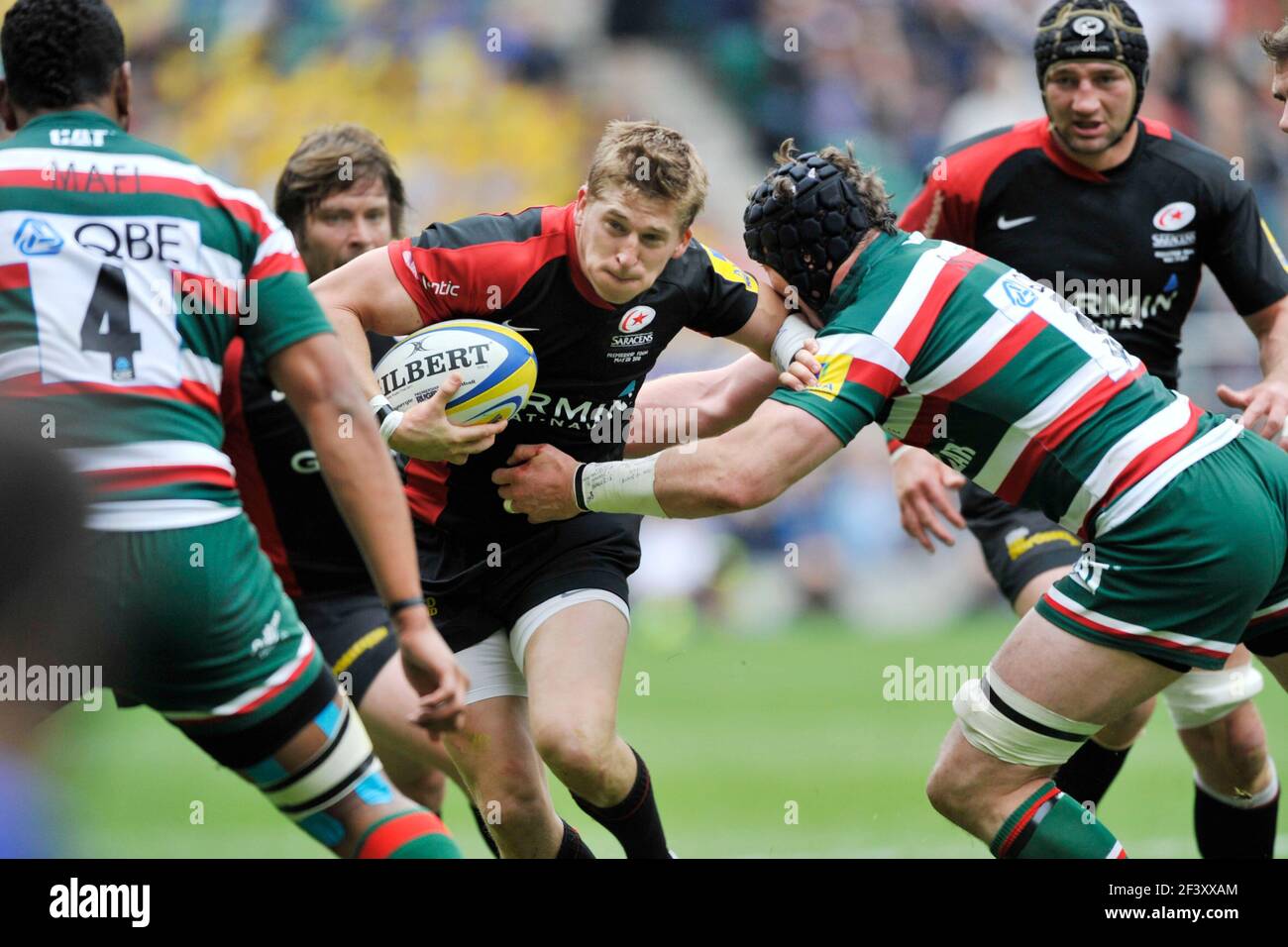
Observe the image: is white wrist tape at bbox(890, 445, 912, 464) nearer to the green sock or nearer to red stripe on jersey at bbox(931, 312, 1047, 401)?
red stripe on jersey at bbox(931, 312, 1047, 401)

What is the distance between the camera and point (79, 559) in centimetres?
312

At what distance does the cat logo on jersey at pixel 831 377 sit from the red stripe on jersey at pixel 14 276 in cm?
201

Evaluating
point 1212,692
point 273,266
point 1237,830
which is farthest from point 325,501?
point 1237,830

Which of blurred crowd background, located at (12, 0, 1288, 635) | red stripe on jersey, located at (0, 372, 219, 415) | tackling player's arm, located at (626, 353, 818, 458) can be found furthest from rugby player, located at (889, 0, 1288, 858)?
blurred crowd background, located at (12, 0, 1288, 635)

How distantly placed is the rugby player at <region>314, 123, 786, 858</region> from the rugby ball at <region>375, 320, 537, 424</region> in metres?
0.11

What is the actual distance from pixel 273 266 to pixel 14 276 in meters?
0.55

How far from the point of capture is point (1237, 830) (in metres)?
5.62

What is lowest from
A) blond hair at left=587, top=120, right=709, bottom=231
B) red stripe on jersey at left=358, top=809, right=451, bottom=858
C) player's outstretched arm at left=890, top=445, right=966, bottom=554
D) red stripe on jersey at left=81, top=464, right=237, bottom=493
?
red stripe on jersey at left=358, top=809, right=451, bottom=858

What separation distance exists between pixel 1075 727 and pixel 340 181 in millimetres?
3318

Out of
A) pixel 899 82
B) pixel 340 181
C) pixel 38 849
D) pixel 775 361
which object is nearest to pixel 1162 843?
pixel 775 361

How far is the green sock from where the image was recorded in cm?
423

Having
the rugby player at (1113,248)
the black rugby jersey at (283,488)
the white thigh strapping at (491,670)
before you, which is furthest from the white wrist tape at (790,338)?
the black rugby jersey at (283,488)

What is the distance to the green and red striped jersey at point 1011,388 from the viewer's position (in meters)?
4.26

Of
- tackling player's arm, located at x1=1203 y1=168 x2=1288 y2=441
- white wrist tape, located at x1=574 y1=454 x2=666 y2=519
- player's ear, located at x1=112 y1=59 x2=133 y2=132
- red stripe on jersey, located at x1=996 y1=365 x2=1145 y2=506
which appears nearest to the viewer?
player's ear, located at x1=112 y1=59 x2=133 y2=132
